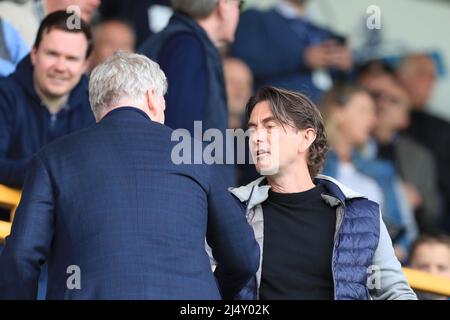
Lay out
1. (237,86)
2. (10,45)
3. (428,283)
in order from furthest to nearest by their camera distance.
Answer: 1. (237,86)
2. (10,45)
3. (428,283)

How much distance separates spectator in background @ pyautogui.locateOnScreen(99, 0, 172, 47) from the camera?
7.22m

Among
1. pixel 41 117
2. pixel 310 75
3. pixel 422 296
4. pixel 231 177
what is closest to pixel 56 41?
pixel 41 117

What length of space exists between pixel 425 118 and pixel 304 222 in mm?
5066

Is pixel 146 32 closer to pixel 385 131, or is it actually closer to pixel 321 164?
pixel 385 131

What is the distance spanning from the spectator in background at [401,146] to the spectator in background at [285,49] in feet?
2.44

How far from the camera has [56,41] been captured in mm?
5453

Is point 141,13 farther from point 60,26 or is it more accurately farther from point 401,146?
point 401,146

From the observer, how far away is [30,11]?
242 inches

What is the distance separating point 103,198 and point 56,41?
1.71 m

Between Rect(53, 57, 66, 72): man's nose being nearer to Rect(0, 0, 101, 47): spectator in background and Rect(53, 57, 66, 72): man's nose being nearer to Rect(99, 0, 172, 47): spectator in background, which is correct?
Rect(0, 0, 101, 47): spectator in background

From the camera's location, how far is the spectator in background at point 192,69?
5.46 m

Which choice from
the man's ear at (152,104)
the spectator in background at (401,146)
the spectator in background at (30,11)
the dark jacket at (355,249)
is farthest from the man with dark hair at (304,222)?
the spectator in background at (401,146)

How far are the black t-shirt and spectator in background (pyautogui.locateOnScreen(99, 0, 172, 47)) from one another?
3.02 meters

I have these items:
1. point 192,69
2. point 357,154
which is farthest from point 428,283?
point 357,154
